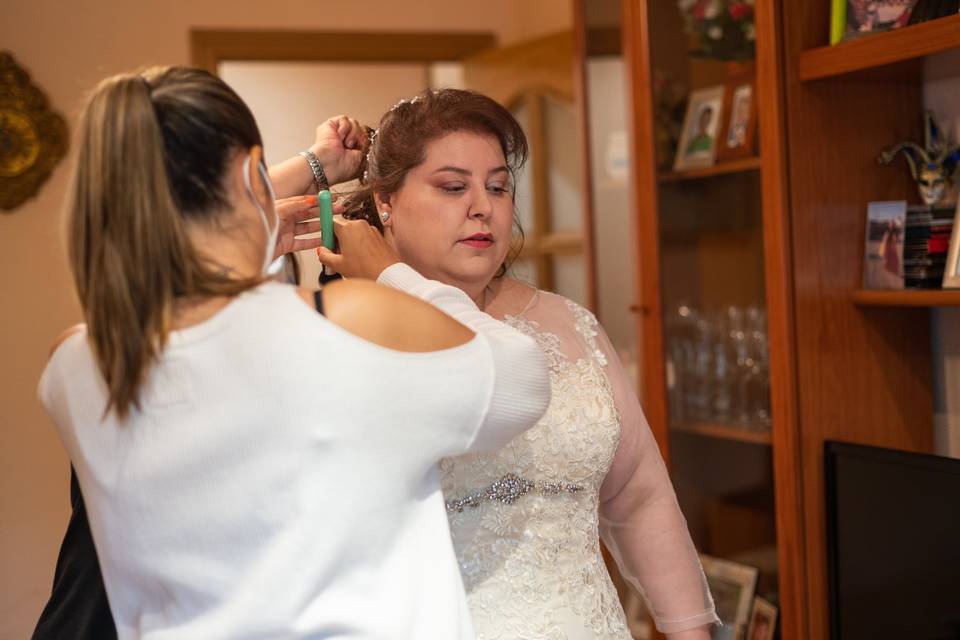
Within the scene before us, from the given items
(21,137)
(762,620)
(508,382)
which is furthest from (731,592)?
(21,137)

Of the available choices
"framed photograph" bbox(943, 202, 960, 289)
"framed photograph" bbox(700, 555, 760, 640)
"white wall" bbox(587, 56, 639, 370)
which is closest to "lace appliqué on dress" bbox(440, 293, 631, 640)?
"framed photograph" bbox(943, 202, 960, 289)

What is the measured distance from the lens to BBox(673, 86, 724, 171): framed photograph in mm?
2748

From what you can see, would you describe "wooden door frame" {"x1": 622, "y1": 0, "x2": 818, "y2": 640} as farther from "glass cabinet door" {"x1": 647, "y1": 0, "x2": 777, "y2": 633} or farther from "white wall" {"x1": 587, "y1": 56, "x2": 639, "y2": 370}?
"white wall" {"x1": 587, "y1": 56, "x2": 639, "y2": 370}

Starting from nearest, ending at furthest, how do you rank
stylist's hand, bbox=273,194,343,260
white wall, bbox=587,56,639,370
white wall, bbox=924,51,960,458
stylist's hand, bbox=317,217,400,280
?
stylist's hand, bbox=317,217,400,280
stylist's hand, bbox=273,194,343,260
white wall, bbox=924,51,960,458
white wall, bbox=587,56,639,370

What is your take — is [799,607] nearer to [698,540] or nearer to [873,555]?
[873,555]

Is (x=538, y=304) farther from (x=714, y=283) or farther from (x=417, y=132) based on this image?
(x=714, y=283)

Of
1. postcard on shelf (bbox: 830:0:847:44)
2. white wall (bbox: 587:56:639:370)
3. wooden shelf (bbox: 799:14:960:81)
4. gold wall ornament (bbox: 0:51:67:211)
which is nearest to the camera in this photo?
wooden shelf (bbox: 799:14:960:81)

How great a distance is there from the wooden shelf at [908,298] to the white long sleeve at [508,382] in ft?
4.02

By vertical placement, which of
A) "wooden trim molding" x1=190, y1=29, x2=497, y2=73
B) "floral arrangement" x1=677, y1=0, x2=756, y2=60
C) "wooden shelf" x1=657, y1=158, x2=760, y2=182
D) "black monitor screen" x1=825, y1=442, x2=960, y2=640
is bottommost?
"black monitor screen" x1=825, y1=442, x2=960, y2=640

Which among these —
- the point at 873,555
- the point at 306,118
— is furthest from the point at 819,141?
the point at 306,118

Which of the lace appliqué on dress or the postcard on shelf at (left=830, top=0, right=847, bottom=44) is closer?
the lace appliqué on dress

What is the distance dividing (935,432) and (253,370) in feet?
6.45

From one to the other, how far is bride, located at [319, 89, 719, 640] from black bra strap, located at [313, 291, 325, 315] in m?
0.47

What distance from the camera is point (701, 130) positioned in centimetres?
279
